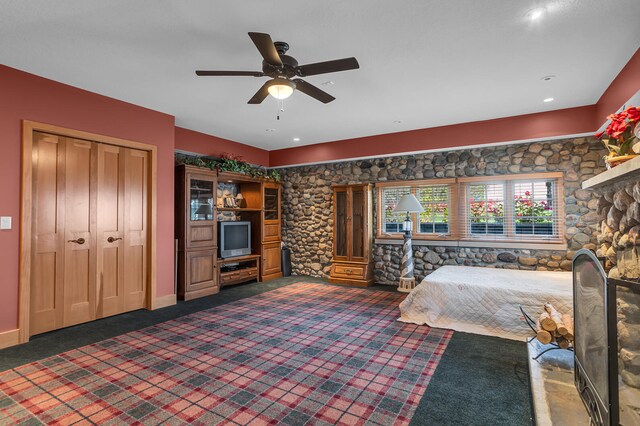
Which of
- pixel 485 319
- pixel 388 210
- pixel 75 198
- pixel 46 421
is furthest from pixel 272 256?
pixel 46 421

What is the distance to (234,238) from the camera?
601 centimetres

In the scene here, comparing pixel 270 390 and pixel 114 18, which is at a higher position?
pixel 114 18

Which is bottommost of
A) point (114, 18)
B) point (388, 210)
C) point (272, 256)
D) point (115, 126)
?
point (272, 256)

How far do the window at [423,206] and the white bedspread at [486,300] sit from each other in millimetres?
1530

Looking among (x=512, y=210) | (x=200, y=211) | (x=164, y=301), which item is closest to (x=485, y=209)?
(x=512, y=210)

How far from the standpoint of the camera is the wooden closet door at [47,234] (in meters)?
3.42

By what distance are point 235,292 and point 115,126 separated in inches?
118

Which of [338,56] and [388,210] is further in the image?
[388,210]

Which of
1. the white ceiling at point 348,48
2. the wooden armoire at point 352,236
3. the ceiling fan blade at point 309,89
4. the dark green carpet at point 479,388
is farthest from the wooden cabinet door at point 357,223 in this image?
the ceiling fan blade at point 309,89

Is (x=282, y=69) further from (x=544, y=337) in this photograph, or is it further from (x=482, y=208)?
(x=482, y=208)

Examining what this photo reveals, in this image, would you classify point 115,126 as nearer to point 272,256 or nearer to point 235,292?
point 235,292

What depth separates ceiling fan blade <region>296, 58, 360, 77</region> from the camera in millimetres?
2408

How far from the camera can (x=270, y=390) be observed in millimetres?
2369

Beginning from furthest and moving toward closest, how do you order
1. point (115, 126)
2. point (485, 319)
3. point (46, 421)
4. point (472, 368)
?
point (115, 126)
point (485, 319)
point (472, 368)
point (46, 421)
